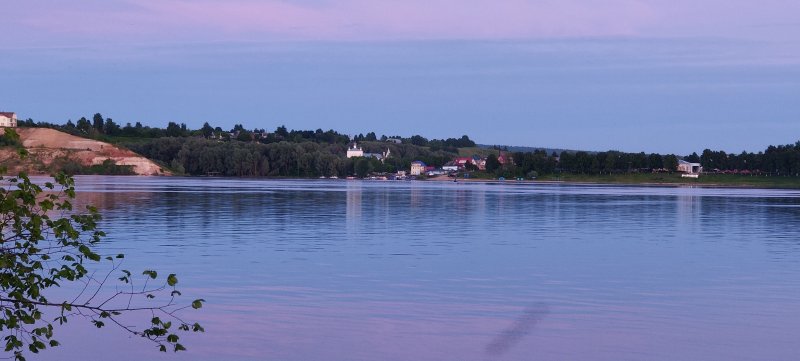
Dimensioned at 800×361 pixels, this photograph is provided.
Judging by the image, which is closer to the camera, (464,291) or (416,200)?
(464,291)

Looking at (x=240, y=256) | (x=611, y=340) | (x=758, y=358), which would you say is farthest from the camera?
(x=240, y=256)

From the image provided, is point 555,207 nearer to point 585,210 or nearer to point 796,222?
point 585,210

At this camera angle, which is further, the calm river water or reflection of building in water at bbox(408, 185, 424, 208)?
reflection of building in water at bbox(408, 185, 424, 208)

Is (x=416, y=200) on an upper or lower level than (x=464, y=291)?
lower

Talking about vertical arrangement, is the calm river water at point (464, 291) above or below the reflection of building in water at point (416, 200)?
above

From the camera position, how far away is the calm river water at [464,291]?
1869cm

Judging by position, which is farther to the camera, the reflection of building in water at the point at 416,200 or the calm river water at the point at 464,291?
the reflection of building in water at the point at 416,200

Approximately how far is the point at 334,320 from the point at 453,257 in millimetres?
14110

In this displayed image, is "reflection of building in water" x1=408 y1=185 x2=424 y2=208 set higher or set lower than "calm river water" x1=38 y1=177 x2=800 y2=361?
lower

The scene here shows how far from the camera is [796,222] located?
5978cm

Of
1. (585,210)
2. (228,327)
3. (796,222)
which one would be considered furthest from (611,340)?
(585,210)

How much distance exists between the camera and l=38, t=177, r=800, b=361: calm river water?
1869cm

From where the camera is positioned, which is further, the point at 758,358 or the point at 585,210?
the point at 585,210

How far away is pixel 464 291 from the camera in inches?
1027
